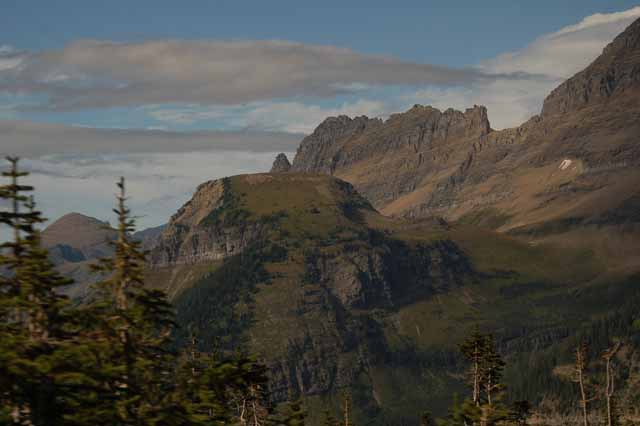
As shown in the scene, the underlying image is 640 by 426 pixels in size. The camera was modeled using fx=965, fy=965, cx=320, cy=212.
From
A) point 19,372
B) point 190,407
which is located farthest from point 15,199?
point 190,407

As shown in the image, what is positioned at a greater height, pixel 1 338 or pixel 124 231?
pixel 124 231

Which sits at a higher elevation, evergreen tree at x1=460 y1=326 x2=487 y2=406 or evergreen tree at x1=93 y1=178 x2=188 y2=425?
evergreen tree at x1=93 y1=178 x2=188 y2=425

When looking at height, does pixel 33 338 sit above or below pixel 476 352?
above

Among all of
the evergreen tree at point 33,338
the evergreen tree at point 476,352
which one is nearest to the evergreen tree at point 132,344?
the evergreen tree at point 33,338

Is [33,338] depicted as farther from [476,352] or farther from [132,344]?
[476,352]

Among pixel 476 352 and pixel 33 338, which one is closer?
pixel 33 338

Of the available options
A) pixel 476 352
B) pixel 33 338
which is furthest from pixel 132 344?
pixel 476 352

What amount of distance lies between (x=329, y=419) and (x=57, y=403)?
76.3 metres

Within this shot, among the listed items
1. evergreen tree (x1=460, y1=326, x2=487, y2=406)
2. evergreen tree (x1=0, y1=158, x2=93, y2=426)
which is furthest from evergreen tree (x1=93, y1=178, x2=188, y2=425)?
evergreen tree (x1=460, y1=326, x2=487, y2=406)

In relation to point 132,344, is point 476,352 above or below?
below

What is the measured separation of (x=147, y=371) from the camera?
123 feet

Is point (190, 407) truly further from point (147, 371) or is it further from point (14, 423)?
point (14, 423)

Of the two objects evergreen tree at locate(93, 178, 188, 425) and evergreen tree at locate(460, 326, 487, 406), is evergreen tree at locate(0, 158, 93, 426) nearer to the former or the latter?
evergreen tree at locate(93, 178, 188, 425)

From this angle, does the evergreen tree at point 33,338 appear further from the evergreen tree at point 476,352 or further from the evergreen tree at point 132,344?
the evergreen tree at point 476,352
